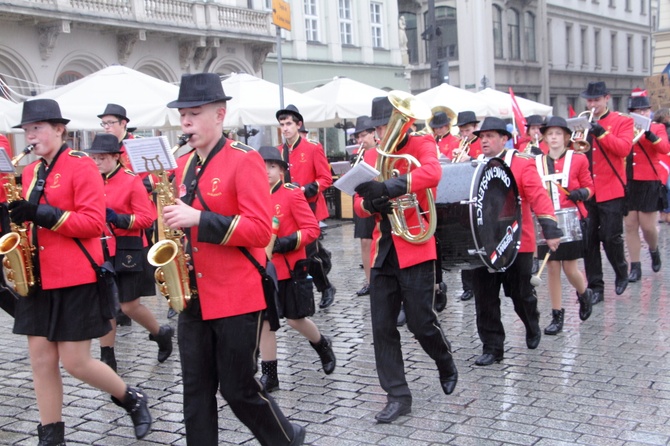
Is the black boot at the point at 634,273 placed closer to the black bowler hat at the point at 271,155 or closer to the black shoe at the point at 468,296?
the black shoe at the point at 468,296

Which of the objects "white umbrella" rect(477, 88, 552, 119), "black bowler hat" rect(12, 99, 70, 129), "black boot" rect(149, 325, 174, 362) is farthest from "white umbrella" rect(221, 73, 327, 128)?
"black bowler hat" rect(12, 99, 70, 129)

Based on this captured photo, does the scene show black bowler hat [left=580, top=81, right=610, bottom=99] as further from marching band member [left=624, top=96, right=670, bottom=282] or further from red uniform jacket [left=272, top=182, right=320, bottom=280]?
red uniform jacket [left=272, top=182, right=320, bottom=280]

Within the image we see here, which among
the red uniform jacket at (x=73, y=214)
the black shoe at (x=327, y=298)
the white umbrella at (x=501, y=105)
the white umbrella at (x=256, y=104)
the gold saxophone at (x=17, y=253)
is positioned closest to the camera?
the gold saxophone at (x=17, y=253)

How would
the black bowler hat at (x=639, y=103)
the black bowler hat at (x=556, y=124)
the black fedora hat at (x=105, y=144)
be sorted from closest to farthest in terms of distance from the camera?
1. the black fedora hat at (x=105, y=144)
2. the black bowler hat at (x=556, y=124)
3. the black bowler hat at (x=639, y=103)

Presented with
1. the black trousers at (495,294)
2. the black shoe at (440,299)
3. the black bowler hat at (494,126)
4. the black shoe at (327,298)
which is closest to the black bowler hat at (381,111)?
the black bowler hat at (494,126)

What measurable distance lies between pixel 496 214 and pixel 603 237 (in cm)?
344

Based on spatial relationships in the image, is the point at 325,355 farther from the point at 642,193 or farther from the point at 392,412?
the point at 642,193

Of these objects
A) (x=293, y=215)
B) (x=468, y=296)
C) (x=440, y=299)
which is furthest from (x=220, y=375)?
(x=468, y=296)

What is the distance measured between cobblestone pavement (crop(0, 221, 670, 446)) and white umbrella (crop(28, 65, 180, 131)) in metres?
4.46

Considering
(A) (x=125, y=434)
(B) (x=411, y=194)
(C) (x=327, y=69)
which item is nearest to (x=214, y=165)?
(B) (x=411, y=194)

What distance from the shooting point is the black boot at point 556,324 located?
24.6 feet

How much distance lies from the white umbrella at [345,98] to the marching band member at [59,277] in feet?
37.6

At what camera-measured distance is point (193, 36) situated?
2408 centimetres

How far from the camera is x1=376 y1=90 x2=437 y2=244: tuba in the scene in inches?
213
